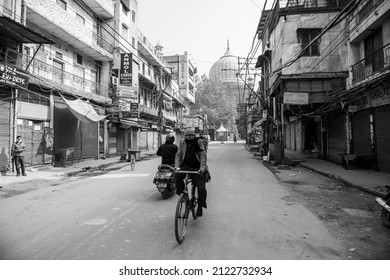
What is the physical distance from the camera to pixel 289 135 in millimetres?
31719

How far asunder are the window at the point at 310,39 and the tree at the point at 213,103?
5281 centimetres

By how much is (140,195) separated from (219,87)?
68048mm

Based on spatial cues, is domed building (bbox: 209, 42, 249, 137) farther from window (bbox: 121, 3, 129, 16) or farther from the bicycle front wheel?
the bicycle front wheel

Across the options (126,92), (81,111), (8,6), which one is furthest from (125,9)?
(81,111)

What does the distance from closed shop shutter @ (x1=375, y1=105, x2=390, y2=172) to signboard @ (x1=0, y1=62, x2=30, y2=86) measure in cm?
1663

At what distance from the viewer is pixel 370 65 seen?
13.2 meters

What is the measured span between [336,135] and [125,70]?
57.5 ft

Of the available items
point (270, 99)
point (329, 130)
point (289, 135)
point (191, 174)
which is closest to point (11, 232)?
point (191, 174)

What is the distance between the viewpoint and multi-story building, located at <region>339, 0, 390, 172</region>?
1123 cm

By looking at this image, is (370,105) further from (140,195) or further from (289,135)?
(289,135)

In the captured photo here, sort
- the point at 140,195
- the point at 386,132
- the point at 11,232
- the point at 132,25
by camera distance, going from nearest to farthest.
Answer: the point at 11,232, the point at 140,195, the point at 386,132, the point at 132,25

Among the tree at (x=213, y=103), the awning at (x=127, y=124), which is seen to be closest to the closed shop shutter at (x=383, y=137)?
the awning at (x=127, y=124)

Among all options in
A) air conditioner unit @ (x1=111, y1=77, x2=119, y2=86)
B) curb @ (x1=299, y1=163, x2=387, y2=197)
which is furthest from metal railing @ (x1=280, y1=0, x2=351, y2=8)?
air conditioner unit @ (x1=111, y1=77, x2=119, y2=86)

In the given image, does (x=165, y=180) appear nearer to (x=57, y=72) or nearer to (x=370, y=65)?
(x=370, y=65)
